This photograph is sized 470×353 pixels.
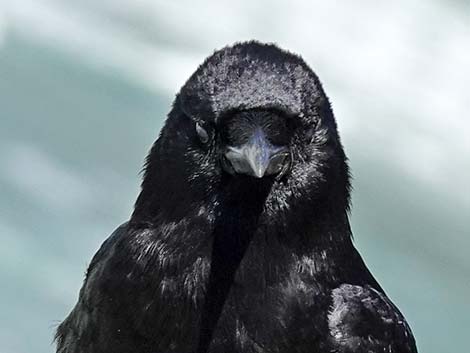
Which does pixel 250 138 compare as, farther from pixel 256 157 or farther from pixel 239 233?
pixel 239 233

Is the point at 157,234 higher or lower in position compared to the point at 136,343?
higher

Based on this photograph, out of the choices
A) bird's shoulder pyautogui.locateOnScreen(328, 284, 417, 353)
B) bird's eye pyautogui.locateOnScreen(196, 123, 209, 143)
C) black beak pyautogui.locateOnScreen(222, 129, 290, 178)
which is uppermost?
bird's eye pyautogui.locateOnScreen(196, 123, 209, 143)

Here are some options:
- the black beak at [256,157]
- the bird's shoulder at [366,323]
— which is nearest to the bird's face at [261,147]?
the black beak at [256,157]

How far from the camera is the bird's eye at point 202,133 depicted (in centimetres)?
527

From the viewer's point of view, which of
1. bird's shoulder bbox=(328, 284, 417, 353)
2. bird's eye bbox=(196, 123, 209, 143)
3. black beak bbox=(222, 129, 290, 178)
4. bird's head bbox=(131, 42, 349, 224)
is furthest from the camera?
bird's shoulder bbox=(328, 284, 417, 353)

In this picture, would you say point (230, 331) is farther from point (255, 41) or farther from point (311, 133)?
point (255, 41)

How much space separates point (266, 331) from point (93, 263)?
126cm

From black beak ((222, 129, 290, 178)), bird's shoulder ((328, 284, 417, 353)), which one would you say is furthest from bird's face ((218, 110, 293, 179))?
bird's shoulder ((328, 284, 417, 353))

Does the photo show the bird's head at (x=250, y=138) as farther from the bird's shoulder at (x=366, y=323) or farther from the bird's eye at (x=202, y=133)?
the bird's shoulder at (x=366, y=323)

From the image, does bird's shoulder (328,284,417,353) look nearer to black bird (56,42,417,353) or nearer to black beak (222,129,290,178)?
black bird (56,42,417,353)

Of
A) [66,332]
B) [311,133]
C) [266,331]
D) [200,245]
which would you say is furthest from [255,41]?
[66,332]

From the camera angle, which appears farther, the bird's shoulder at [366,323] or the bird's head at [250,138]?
the bird's shoulder at [366,323]

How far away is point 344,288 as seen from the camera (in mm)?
5523

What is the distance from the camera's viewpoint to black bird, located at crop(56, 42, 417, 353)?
5223 mm
